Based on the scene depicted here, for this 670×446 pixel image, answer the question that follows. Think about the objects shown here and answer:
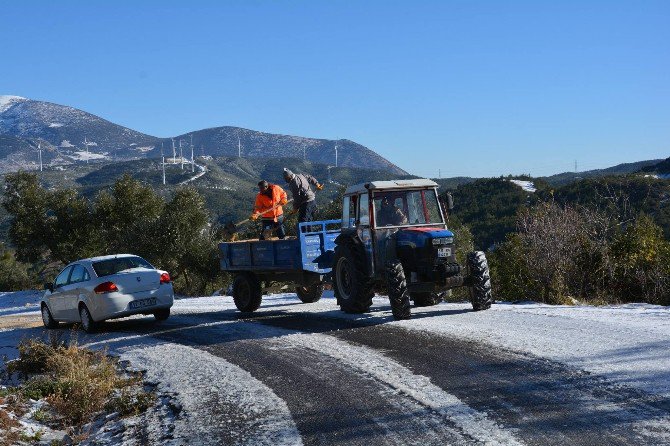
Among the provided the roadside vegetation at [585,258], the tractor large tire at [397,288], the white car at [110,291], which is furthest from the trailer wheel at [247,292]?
the roadside vegetation at [585,258]

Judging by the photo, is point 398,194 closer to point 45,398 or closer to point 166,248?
point 45,398

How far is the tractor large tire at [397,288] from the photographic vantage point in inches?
433

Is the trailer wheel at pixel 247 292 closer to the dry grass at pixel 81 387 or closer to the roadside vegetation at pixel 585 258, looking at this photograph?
the dry grass at pixel 81 387

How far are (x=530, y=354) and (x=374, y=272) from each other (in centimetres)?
406

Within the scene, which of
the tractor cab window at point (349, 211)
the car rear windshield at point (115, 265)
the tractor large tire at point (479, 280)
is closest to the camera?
the tractor large tire at point (479, 280)

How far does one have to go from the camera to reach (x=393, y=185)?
1189 centimetres

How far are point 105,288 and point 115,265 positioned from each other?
2.69 ft

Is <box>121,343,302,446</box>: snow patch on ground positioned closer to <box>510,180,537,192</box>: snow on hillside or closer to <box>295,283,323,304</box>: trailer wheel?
<box>295,283,323,304</box>: trailer wheel

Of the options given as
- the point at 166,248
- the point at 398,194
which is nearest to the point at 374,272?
the point at 398,194

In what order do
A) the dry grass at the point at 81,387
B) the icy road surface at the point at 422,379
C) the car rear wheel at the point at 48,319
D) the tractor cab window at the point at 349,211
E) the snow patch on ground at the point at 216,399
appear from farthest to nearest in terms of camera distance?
the car rear wheel at the point at 48,319 → the tractor cab window at the point at 349,211 → the dry grass at the point at 81,387 → the snow patch on ground at the point at 216,399 → the icy road surface at the point at 422,379

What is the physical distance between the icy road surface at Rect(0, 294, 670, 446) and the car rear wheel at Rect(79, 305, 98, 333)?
188cm

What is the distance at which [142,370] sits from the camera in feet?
29.5

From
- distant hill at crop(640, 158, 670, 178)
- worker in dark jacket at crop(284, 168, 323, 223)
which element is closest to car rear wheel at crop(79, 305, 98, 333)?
worker in dark jacket at crop(284, 168, 323, 223)

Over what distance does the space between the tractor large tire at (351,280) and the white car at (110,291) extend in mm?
3984
